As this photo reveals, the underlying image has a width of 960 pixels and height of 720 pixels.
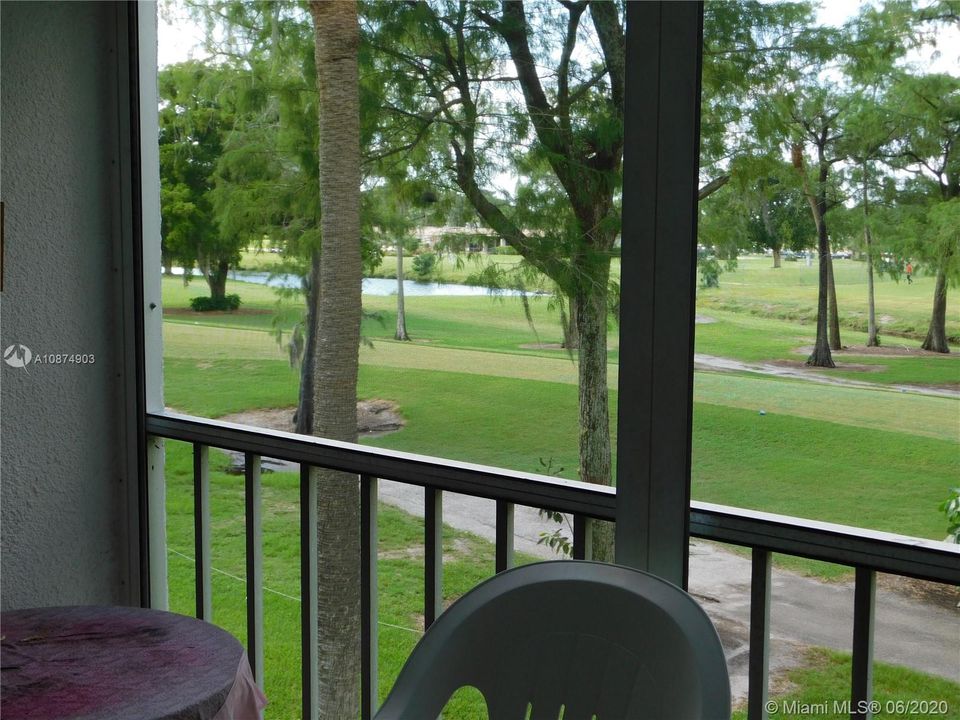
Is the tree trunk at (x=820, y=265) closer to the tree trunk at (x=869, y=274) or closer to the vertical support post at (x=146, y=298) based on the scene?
the tree trunk at (x=869, y=274)

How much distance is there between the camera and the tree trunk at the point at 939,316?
2979 millimetres

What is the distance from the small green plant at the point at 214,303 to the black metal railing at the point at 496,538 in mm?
4296

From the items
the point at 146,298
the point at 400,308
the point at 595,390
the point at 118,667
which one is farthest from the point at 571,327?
the point at 118,667

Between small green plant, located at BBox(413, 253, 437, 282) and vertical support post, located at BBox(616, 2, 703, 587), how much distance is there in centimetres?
421

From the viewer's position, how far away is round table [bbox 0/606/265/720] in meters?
1.26

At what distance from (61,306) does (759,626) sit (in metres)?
2.03

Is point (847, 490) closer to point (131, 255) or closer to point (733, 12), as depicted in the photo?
point (733, 12)

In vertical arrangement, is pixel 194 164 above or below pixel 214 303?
above

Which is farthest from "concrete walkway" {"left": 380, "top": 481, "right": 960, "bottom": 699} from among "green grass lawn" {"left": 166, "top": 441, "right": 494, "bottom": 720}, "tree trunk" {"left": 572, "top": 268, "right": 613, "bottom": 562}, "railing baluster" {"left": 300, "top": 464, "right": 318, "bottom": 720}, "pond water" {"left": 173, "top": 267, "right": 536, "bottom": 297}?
"railing baluster" {"left": 300, "top": 464, "right": 318, "bottom": 720}

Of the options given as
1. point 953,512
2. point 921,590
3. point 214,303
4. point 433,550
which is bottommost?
point 921,590

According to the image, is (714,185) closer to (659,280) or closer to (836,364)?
(836,364)

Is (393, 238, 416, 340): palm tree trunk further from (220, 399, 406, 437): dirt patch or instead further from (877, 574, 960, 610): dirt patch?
(877, 574, 960, 610): dirt patch

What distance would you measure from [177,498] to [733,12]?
21.0ft

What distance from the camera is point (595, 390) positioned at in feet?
18.3
